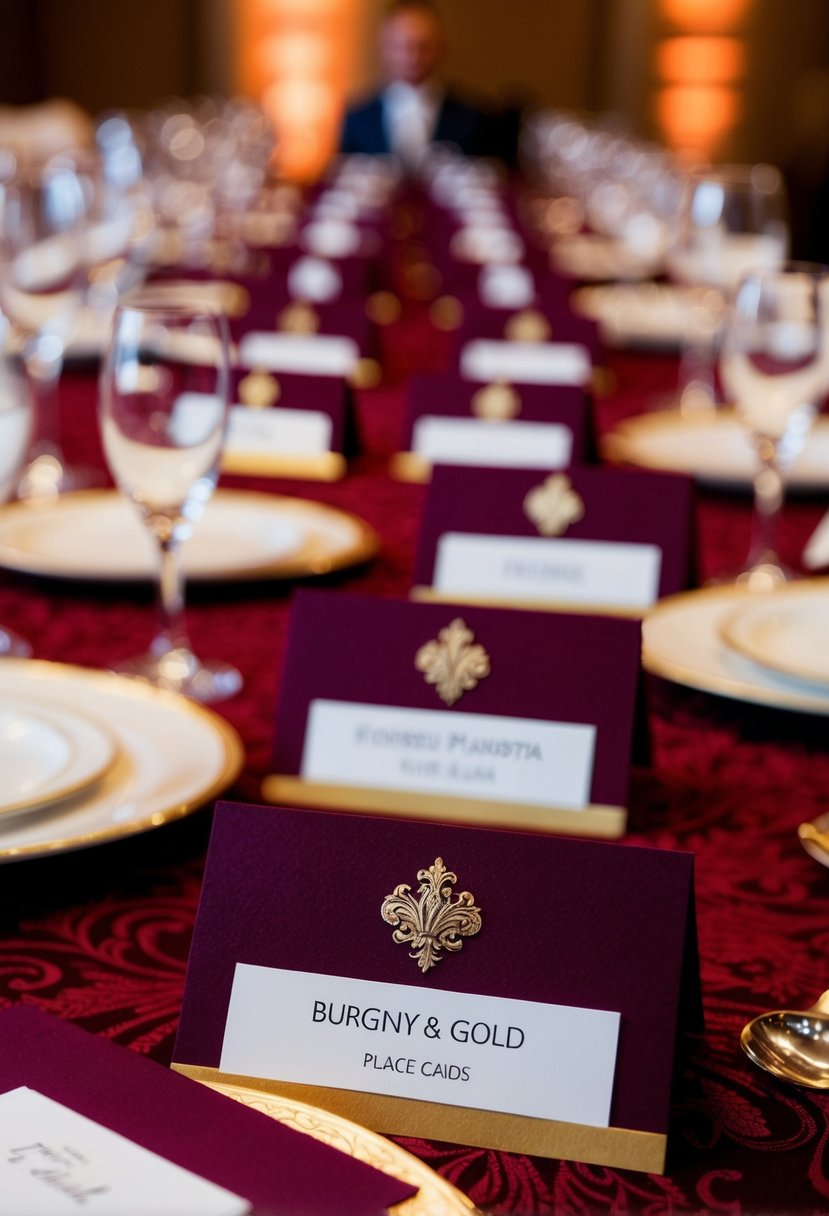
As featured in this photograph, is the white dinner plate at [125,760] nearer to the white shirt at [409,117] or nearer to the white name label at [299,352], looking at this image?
the white name label at [299,352]

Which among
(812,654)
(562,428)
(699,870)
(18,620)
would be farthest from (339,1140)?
(562,428)

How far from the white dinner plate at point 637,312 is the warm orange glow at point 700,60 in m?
10.7

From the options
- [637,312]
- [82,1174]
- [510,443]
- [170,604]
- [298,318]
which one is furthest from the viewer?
[637,312]

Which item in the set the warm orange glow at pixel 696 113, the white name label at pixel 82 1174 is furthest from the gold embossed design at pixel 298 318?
the warm orange glow at pixel 696 113

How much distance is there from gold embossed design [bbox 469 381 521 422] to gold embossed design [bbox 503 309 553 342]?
51 centimetres

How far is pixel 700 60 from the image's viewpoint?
544 inches

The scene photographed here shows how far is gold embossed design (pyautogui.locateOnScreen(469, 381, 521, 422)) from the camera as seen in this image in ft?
6.38

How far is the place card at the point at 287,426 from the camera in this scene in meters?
2.06

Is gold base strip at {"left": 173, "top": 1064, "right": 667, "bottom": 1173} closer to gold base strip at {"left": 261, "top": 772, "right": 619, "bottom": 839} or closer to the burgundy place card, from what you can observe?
the burgundy place card

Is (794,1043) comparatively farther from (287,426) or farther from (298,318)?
(298,318)

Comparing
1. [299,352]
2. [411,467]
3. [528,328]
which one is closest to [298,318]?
[299,352]

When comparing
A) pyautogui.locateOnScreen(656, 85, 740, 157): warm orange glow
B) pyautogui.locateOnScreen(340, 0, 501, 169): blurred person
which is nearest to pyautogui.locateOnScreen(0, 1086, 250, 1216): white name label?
pyautogui.locateOnScreen(340, 0, 501, 169): blurred person

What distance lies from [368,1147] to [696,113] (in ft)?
46.5

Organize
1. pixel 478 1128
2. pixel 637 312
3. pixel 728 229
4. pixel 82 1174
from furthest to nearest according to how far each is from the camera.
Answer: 1. pixel 637 312
2. pixel 728 229
3. pixel 478 1128
4. pixel 82 1174
